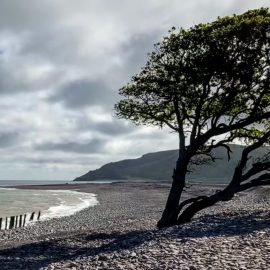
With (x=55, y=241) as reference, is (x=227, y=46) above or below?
above

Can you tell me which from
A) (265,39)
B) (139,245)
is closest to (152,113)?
(265,39)

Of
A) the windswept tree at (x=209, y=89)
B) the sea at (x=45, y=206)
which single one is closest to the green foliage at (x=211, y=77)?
the windswept tree at (x=209, y=89)

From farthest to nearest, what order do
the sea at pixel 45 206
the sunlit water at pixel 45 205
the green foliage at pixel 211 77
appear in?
the sunlit water at pixel 45 205, the sea at pixel 45 206, the green foliage at pixel 211 77

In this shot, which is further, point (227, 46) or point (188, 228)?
point (227, 46)

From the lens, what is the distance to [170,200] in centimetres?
2538

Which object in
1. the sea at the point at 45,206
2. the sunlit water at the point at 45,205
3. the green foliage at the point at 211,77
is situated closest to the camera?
the green foliage at the point at 211,77

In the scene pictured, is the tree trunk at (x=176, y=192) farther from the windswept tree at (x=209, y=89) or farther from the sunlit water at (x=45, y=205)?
the sunlit water at (x=45, y=205)

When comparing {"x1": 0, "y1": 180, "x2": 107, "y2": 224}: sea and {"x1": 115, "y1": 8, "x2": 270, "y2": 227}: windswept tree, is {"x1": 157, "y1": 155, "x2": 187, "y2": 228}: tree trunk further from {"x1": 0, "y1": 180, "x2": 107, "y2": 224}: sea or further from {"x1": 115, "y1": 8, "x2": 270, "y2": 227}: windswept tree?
{"x1": 0, "y1": 180, "x2": 107, "y2": 224}: sea

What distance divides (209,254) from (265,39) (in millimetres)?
13572

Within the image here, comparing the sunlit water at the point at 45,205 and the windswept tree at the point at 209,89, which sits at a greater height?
the windswept tree at the point at 209,89

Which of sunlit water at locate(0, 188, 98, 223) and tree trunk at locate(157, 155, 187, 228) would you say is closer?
tree trunk at locate(157, 155, 187, 228)

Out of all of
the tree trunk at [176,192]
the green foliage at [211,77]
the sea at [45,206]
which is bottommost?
the sea at [45,206]

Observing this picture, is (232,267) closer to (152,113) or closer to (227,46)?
(227,46)

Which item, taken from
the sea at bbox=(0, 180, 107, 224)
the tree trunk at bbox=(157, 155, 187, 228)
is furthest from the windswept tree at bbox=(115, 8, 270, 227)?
the sea at bbox=(0, 180, 107, 224)
